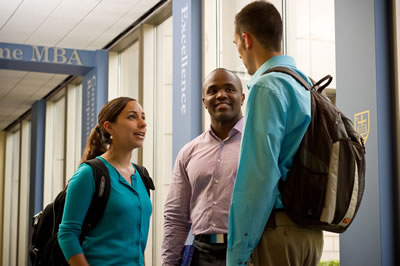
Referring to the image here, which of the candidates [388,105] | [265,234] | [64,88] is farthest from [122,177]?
[64,88]

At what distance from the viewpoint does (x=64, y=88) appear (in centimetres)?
1088

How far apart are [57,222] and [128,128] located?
1.76 ft

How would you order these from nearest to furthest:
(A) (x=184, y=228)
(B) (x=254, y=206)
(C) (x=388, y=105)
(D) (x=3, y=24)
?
(B) (x=254, y=206), (A) (x=184, y=228), (C) (x=388, y=105), (D) (x=3, y=24)

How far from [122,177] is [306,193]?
1130 mm

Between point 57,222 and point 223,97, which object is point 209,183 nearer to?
point 223,97

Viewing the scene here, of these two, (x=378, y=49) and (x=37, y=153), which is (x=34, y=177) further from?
(x=378, y=49)

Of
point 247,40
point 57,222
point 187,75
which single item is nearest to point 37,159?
point 187,75

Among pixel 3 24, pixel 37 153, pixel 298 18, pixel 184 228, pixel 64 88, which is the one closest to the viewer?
pixel 184 228

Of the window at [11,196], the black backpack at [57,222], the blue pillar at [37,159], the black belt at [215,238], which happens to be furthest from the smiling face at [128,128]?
the window at [11,196]

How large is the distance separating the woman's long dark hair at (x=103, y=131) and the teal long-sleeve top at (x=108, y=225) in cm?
28

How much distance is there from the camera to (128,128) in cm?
291

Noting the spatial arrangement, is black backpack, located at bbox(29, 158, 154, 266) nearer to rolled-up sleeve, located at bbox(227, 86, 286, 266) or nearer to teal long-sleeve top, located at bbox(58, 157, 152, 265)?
teal long-sleeve top, located at bbox(58, 157, 152, 265)

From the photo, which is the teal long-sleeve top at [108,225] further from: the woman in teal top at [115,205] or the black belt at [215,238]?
the black belt at [215,238]

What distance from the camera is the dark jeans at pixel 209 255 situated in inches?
102
